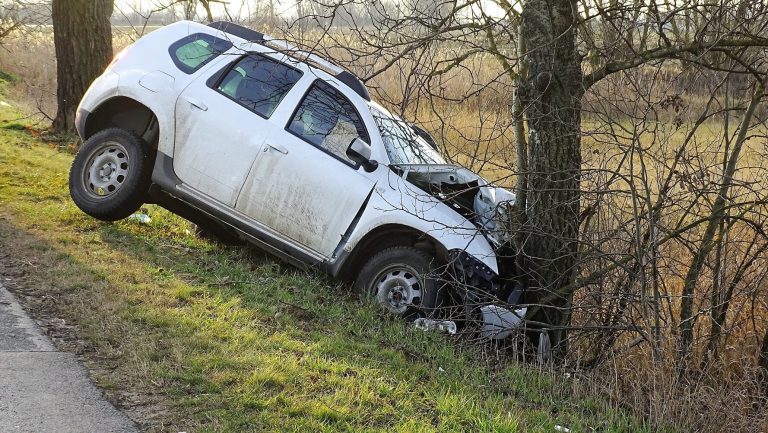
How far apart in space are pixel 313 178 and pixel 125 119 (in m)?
2.42

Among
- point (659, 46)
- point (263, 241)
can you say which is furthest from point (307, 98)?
point (659, 46)

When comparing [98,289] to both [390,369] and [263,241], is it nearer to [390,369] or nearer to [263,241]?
[263,241]

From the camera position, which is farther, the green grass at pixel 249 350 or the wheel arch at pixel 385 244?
the wheel arch at pixel 385 244

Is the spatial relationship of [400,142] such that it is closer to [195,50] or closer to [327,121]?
[327,121]

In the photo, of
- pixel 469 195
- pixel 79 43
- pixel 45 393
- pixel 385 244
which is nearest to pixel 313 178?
pixel 385 244

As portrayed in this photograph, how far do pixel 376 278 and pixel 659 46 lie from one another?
9.94 feet

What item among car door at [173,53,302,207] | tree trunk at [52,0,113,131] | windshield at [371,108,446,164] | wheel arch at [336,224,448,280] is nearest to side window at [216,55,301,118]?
car door at [173,53,302,207]

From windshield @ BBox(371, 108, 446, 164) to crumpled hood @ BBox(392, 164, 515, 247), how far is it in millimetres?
182

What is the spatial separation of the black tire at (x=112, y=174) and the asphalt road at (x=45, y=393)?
2747 mm

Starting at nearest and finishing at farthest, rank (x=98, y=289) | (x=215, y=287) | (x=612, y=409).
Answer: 1. (x=612, y=409)
2. (x=98, y=289)
3. (x=215, y=287)

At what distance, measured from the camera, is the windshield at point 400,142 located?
26.4ft

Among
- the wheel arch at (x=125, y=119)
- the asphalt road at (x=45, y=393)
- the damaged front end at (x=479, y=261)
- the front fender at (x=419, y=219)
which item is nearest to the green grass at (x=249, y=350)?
the asphalt road at (x=45, y=393)

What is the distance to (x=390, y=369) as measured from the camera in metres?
5.77

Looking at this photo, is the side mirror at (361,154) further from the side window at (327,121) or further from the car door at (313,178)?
the side window at (327,121)
